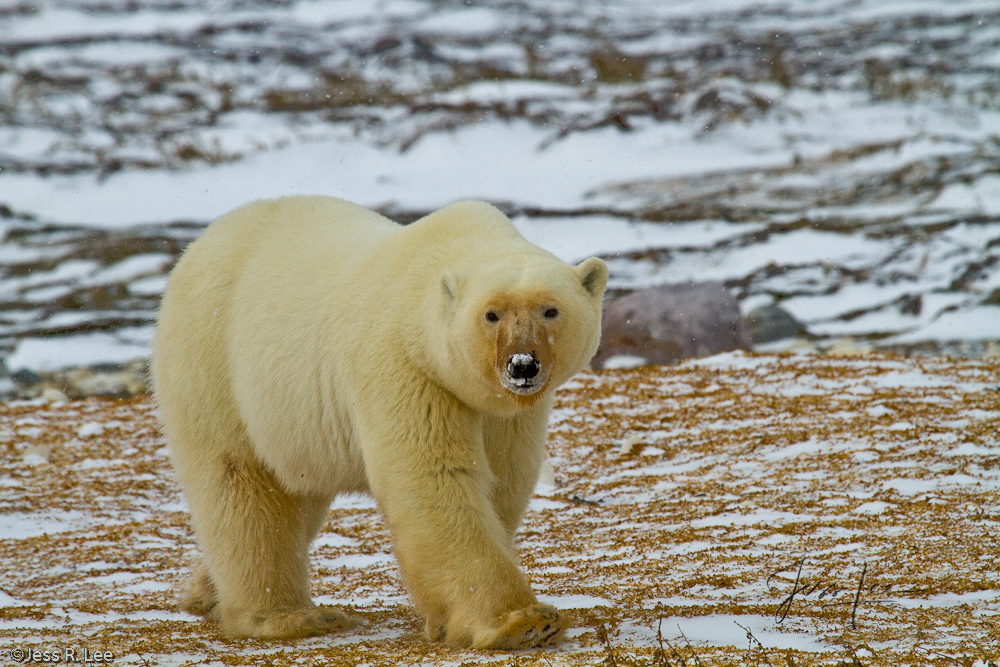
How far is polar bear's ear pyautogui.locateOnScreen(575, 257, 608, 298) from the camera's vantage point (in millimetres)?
3773

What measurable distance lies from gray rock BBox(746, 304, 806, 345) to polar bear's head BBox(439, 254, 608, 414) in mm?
9553

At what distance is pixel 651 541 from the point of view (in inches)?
213

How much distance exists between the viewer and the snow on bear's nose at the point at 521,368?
3.36 meters

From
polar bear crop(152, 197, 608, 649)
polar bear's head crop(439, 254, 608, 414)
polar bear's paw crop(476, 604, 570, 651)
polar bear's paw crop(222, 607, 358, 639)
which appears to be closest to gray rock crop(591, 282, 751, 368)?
polar bear crop(152, 197, 608, 649)

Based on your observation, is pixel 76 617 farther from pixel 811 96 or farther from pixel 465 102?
pixel 811 96

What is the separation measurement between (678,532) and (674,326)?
6.36 meters

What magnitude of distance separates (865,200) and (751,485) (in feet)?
40.4

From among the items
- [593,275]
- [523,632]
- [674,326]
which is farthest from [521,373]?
[674,326]

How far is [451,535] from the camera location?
3.57 m

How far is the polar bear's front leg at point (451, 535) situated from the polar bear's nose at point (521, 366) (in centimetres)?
44

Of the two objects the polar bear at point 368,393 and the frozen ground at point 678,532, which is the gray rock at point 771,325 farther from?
the polar bear at point 368,393

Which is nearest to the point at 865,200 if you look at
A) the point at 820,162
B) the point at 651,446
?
the point at 820,162

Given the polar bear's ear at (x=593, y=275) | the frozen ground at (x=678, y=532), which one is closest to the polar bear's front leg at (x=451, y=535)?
the frozen ground at (x=678, y=532)

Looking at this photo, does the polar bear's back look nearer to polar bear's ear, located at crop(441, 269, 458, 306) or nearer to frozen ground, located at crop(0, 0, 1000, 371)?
polar bear's ear, located at crop(441, 269, 458, 306)
